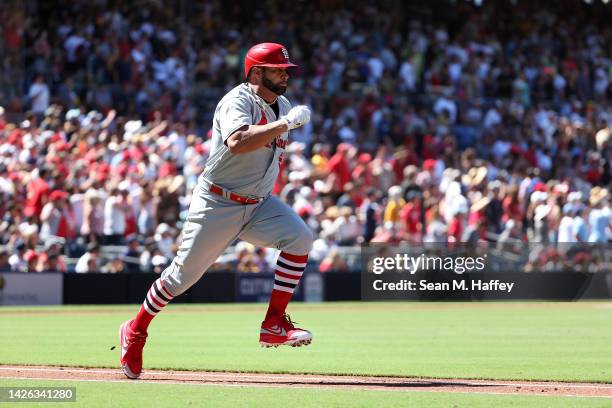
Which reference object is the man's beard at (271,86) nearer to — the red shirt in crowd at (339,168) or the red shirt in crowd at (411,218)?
the red shirt in crowd at (411,218)

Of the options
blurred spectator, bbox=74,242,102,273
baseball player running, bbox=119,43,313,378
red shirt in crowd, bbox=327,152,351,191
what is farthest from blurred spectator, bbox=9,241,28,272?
baseball player running, bbox=119,43,313,378

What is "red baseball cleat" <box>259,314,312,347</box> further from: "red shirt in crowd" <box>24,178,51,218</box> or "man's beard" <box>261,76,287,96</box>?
"red shirt in crowd" <box>24,178,51,218</box>

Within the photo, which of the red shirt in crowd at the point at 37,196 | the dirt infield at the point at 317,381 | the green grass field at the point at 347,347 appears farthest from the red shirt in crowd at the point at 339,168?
the dirt infield at the point at 317,381

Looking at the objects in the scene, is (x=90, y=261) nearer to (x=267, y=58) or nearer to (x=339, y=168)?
(x=339, y=168)

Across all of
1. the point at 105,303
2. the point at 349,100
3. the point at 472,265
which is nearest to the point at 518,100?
the point at 349,100

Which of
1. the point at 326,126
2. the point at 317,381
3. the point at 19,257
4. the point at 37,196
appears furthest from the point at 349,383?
the point at 326,126

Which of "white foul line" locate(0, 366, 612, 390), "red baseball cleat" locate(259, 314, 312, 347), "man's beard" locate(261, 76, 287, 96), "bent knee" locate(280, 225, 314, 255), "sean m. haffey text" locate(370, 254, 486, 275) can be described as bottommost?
"sean m. haffey text" locate(370, 254, 486, 275)

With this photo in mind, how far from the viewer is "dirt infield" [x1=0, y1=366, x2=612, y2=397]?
8.46m

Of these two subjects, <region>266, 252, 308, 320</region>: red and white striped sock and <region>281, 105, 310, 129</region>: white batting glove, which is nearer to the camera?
<region>281, 105, 310, 129</region>: white batting glove

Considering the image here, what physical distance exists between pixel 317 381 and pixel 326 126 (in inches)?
754

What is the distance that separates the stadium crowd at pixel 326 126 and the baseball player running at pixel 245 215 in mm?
11517

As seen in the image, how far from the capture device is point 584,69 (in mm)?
34500

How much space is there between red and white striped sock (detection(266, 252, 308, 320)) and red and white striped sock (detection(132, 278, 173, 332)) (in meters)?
0.78

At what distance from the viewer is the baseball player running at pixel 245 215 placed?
9117mm
